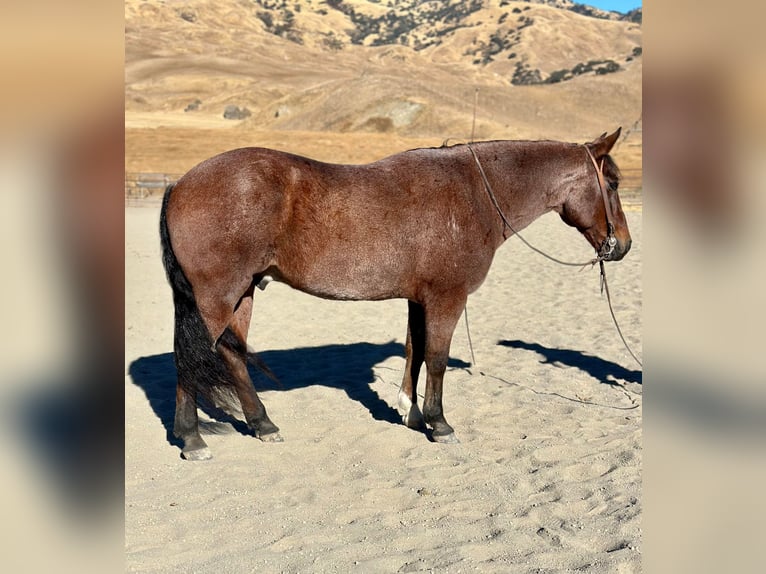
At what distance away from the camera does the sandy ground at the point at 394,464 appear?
3482mm

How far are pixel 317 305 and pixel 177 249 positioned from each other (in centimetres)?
567

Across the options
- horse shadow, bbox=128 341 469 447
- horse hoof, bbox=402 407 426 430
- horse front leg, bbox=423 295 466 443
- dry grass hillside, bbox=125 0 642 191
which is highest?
horse front leg, bbox=423 295 466 443

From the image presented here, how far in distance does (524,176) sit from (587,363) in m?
2.64

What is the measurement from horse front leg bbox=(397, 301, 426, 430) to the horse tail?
144cm

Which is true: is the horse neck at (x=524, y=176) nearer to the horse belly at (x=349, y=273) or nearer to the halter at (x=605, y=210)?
the halter at (x=605, y=210)

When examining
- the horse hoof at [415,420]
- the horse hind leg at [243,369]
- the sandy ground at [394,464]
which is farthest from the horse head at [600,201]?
the horse hind leg at [243,369]

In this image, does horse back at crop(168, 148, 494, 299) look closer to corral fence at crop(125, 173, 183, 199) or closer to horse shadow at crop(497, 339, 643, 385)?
horse shadow at crop(497, 339, 643, 385)

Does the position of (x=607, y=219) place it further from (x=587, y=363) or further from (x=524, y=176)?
(x=587, y=363)

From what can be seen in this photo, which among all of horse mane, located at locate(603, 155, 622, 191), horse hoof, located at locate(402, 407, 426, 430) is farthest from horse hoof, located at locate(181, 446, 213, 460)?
horse mane, located at locate(603, 155, 622, 191)

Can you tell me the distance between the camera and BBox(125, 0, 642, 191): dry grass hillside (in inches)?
1447

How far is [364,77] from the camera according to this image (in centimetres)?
5144

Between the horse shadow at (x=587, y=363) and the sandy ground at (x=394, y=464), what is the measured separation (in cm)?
3
